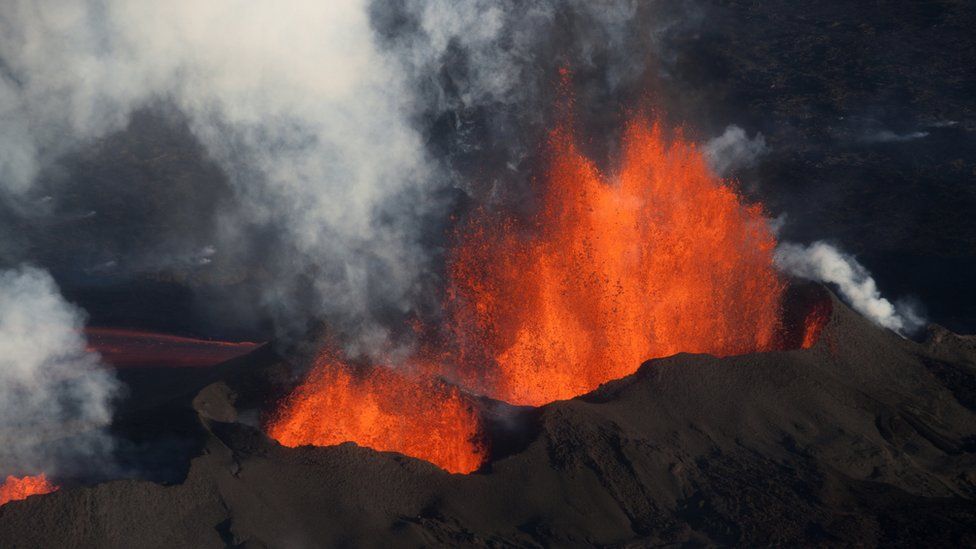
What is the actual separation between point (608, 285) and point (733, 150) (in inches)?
431

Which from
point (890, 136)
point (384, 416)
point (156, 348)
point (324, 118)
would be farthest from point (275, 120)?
point (890, 136)

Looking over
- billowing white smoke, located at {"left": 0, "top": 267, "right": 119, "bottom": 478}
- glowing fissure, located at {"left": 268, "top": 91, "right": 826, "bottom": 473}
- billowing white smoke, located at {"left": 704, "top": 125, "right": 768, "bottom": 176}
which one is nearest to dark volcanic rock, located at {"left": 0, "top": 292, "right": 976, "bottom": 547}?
glowing fissure, located at {"left": 268, "top": 91, "right": 826, "bottom": 473}

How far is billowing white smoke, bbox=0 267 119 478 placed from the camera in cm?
1427

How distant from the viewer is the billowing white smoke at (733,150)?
1153 inches

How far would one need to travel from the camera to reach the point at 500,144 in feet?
104

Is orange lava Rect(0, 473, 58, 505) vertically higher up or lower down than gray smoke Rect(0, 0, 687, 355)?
lower down

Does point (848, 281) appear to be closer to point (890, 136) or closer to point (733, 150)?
point (733, 150)

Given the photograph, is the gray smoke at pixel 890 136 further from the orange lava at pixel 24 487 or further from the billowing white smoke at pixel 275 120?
the orange lava at pixel 24 487

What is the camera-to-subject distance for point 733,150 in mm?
30141

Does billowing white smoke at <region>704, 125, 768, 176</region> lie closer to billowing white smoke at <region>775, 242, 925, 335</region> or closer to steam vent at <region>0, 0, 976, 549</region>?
steam vent at <region>0, 0, 976, 549</region>

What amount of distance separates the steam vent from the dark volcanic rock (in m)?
0.05

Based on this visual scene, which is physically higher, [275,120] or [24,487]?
[275,120]

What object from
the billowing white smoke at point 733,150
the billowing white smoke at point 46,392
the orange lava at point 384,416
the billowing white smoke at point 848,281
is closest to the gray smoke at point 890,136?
the billowing white smoke at point 733,150

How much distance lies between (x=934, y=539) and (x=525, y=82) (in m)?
25.3
